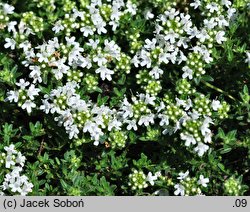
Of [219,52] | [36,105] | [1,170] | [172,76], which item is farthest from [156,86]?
[1,170]

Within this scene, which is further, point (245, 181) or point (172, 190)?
point (245, 181)

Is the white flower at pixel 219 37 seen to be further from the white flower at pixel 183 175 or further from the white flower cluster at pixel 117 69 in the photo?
the white flower at pixel 183 175

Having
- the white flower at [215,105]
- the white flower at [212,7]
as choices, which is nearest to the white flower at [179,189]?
the white flower at [215,105]

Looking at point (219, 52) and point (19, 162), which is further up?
point (219, 52)

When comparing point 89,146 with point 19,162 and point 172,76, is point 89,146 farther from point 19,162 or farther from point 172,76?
point 172,76

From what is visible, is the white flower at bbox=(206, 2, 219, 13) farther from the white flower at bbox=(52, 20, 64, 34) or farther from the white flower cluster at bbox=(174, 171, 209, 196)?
the white flower cluster at bbox=(174, 171, 209, 196)

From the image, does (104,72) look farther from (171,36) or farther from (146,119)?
(171,36)

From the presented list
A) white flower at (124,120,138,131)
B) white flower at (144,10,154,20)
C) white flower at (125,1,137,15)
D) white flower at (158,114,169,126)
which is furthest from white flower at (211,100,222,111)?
white flower at (125,1,137,15)

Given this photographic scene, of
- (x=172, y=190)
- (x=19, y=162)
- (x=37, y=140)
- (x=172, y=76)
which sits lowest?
(x=172, y=190)
